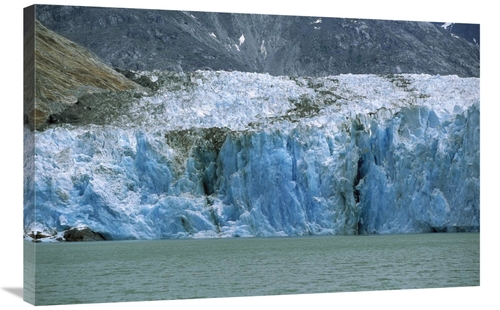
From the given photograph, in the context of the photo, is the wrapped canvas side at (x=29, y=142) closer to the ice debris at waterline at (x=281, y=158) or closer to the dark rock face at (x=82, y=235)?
the dark rock face at (x=82, y=235)

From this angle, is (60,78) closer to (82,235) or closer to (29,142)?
(29,142)

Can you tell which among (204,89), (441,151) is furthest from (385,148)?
(204,89)

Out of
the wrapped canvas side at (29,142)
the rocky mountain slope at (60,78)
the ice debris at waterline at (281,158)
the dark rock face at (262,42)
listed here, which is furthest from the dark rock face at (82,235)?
the dark rock face at (262,42)

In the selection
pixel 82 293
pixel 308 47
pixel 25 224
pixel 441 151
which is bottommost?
pixel 82 293

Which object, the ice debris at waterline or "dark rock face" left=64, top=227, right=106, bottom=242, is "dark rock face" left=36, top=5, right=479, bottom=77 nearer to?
the ice debris at waterline

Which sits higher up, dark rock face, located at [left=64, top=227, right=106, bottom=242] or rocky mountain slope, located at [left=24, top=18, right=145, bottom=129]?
rocky mountain slope, located at [left=24, top=18, right=145, bottom=129]

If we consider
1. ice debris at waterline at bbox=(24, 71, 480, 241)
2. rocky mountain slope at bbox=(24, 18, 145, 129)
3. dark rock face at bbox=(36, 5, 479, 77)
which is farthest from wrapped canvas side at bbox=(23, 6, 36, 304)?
ice debris at waterline at bbox=(24, 71, 480, 241)
